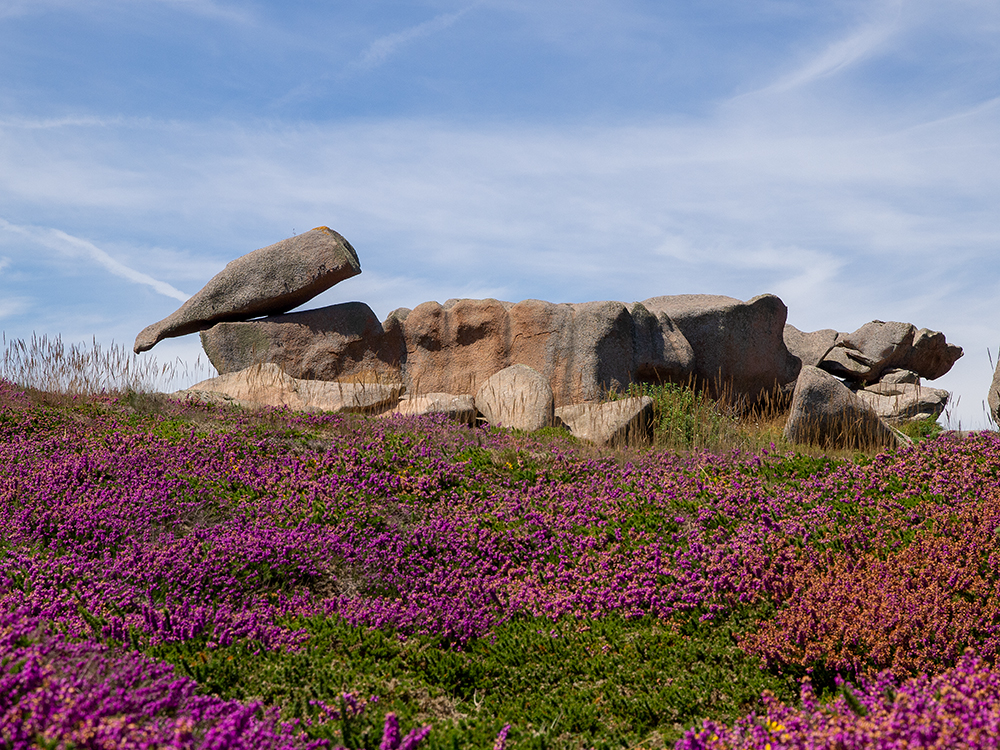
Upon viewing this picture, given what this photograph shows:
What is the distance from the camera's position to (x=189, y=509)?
25.4ft

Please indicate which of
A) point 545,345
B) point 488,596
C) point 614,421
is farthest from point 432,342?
point 488,596

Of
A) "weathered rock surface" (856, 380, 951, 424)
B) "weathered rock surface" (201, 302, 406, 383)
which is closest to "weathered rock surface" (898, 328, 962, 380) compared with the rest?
"weathered rock surface" (856, 380, 951, 424)

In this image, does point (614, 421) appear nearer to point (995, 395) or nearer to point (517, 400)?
point (517, 400)

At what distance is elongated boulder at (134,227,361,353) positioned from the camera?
17344 millimetres

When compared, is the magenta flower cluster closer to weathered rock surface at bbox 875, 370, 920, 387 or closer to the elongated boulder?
the elongated boulder

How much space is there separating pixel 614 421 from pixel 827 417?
3723 mm

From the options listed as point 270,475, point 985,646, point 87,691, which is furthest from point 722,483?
point 87,691

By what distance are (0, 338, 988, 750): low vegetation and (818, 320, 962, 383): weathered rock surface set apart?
1784 cm

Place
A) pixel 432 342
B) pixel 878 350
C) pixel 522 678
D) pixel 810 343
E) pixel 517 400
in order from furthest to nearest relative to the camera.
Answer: pixel 810 343, pixel 878 350, pixel 432 342, pixel 517 400, pixel 522 678

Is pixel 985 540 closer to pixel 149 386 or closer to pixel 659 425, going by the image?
pixel 659 425

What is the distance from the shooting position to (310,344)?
1730 cm

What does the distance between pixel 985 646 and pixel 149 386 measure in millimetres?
12689

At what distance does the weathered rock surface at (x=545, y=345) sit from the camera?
16.7 m

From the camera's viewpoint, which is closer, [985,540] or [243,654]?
[243,654]
